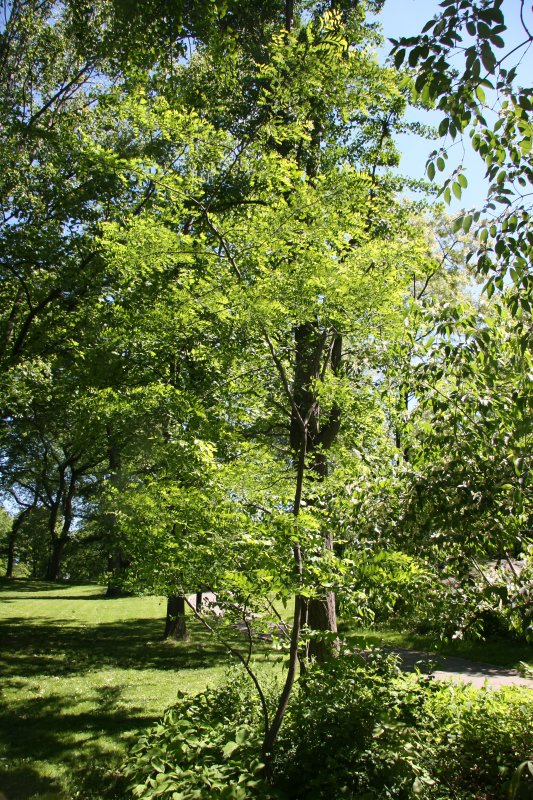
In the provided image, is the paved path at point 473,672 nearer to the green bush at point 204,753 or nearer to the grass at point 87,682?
the grass at point 87,682

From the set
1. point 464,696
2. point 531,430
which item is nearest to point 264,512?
point 531,430

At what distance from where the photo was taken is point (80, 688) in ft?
29.6

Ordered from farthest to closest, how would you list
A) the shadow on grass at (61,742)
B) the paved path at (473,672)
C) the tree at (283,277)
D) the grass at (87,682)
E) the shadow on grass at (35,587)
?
the shadow on grass at (35,587), the paved path at (473,672), the grass at (87,682), the shadow on grass at (61,742), the tree at (283,277)

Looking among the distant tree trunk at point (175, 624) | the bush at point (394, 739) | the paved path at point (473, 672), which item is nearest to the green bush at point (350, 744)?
the bush at point (394, 739)

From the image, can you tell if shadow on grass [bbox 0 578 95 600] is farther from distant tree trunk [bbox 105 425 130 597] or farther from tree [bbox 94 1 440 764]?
tree [bbox 94 1 440 764]

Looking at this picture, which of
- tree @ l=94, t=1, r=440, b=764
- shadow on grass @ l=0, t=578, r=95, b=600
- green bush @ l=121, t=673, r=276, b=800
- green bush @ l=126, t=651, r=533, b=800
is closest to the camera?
green bush @ l=121, t=673, r=276, b=800

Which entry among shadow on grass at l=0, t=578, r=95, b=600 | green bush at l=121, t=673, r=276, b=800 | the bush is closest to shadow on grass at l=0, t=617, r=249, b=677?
green bush at l=121, t=673, r=276, b=800

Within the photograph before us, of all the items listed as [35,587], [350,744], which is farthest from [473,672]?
[35,587]

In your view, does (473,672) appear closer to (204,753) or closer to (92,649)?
(204,753)

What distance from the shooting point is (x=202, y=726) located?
185 inches

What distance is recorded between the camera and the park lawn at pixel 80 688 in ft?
18.4

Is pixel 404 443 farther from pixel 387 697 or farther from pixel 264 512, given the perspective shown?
pixel 387 697

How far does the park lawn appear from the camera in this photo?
221 inches

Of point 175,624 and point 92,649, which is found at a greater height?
point 175,624
